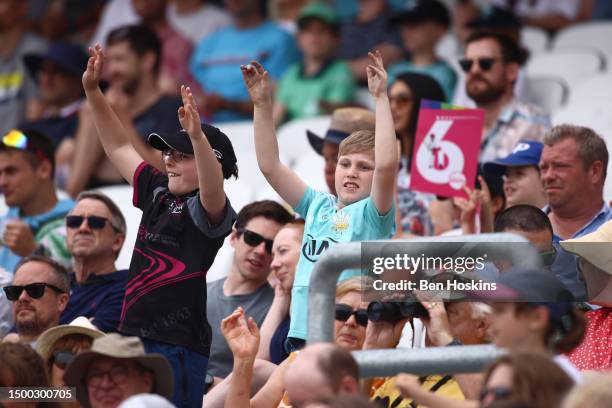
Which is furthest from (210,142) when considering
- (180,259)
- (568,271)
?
(568,271)

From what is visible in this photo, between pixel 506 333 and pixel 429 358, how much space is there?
0.23 m

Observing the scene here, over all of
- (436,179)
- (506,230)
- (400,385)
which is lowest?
(400,385)

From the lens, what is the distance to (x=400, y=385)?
12.7ft

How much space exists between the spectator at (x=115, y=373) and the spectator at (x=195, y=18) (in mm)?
6152

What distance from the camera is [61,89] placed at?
377 inches

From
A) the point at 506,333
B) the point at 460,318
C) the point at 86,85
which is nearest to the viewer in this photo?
the point at 506,333

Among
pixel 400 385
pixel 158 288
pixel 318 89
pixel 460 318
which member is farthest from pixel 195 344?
pixel 318 89

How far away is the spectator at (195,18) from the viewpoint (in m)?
10.6

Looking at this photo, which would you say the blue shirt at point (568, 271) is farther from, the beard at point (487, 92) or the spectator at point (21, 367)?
the beard at point (487, 92)

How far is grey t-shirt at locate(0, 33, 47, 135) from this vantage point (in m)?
10.4

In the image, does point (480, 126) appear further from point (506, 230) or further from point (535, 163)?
point (506, 230)

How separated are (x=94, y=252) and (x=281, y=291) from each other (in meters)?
1.01

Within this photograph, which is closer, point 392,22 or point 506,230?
point 506,230

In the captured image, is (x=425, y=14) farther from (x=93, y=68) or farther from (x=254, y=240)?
(x=93, y=68)
